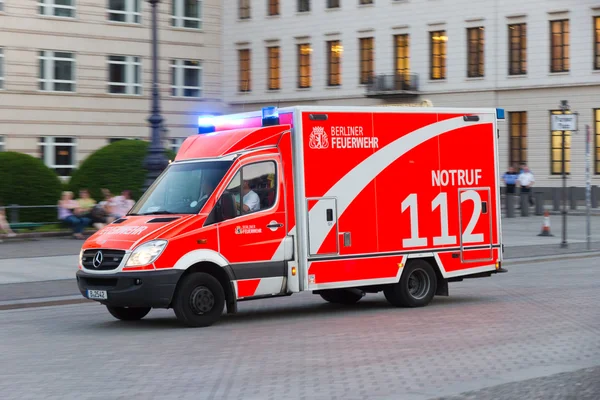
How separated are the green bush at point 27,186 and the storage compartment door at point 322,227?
19705 millimetres

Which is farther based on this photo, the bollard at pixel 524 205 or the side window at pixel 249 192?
the bollard at pixel 524 205

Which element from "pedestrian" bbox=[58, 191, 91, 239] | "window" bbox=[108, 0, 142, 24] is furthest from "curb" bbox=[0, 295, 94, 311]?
"window" bbox=[108, 0, 142, 24]

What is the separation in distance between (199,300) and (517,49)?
42.5m

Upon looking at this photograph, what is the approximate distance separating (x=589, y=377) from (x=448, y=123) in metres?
7.04

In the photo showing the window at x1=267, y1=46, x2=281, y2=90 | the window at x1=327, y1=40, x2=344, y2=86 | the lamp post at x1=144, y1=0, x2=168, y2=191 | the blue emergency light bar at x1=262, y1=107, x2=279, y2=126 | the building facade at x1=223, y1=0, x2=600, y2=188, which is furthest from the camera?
the window at x1=267, y1=46, x2=281, y2=90

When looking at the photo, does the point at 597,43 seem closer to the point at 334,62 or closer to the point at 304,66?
the point at 334,62

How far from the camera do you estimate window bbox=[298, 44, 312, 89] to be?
60.6 meters

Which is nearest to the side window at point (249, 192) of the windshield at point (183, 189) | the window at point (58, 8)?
the windshield at point (183, 189)

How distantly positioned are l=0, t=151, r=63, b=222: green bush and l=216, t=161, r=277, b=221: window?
65.0ft

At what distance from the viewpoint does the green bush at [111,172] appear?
3459 centimetres

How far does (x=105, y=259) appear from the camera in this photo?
13219 millimetres

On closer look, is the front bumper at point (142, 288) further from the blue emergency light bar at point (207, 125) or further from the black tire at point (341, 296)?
the black tire at point (341, 296)

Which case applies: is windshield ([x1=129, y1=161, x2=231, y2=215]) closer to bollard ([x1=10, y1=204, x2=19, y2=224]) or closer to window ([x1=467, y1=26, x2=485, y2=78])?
bollard ([x1=10, y1=204, x2=19, y2=224])

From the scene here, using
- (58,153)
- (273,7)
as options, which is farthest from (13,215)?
(273,7)
